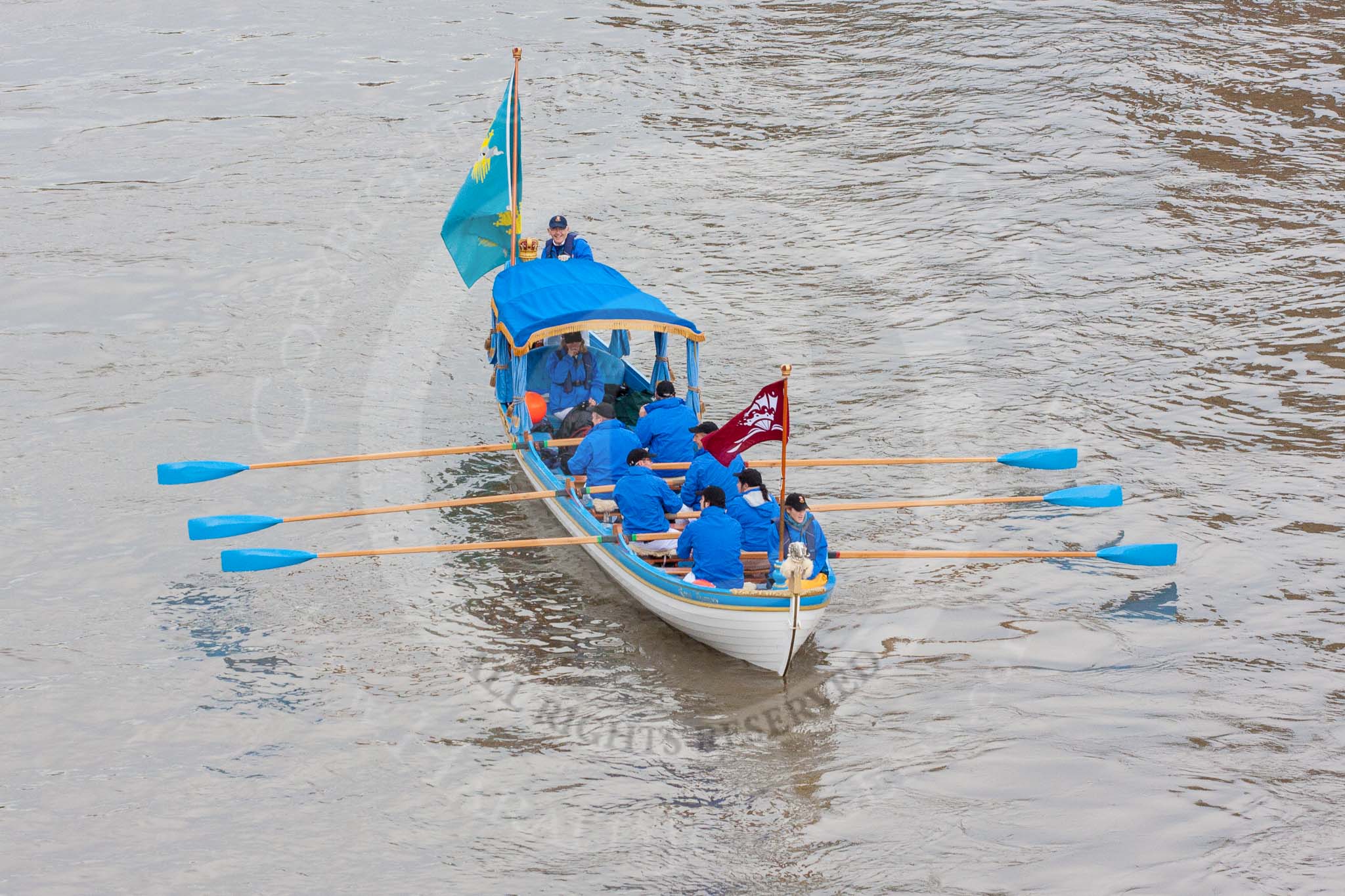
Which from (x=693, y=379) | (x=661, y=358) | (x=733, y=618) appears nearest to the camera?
(x=733, y=618)

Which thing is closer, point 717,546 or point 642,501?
point 717,546

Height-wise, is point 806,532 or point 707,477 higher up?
point 707,477

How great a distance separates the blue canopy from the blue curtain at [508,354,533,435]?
0.32 metres

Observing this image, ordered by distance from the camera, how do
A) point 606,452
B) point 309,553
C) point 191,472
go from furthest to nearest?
point 191,472 → point 606,452 → point 309,553

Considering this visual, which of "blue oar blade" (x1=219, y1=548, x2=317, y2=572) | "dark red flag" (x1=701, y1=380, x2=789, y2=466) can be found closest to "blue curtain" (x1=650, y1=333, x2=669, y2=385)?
"dark red flag" (x1=701, y1=380, x2=789, y2=466)

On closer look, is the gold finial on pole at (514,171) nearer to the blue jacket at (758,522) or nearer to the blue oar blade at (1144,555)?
the blue jacket at (758,522)

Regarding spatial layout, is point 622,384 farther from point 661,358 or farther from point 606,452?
point 606,452

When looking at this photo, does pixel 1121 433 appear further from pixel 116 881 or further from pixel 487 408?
pixel 116 881

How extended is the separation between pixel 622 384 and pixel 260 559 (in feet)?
21.2

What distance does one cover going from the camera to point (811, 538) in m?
14.1

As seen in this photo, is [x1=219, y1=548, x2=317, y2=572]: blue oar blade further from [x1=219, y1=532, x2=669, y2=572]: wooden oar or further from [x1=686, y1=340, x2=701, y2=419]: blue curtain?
[x1=686, y1=340, x2=701, y2=419]: blue curtain

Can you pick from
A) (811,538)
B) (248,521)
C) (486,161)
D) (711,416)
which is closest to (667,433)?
(811,538)

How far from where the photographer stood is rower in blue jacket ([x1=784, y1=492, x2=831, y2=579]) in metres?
13.8

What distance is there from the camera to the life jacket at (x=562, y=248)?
65.3 ft
